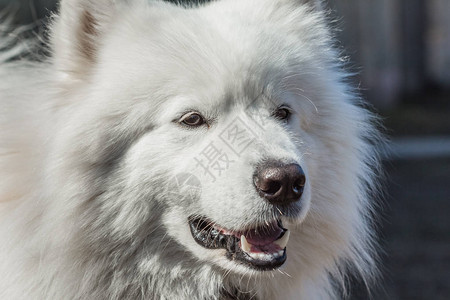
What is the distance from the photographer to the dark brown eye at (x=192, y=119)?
3.08m

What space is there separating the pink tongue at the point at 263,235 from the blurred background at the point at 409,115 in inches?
92.6

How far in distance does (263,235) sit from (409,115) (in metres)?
10.2

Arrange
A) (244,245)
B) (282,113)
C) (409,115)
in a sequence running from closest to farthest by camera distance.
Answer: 1. (244,245)
2. (282,113)
3. (409,115)

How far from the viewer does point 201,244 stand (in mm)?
3062

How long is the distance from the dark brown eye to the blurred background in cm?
193

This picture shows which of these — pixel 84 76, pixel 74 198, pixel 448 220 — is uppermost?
pixel 84 76

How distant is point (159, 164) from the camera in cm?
304

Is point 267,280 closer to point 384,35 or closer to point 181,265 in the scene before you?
point 181,265

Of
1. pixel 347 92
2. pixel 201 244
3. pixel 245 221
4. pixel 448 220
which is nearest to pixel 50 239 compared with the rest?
pixel 201 244

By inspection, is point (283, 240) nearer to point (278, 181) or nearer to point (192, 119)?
point (278, 181)

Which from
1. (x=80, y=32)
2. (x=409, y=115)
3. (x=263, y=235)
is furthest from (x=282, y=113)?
(x=409, y=115)

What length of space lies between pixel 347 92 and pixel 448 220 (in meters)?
4.66

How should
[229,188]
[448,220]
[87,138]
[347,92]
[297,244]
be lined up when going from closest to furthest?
[229,188], [87,138], [297,244], [347,92], [448,220]

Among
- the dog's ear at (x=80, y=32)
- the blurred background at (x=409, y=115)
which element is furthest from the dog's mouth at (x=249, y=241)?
the blurred background at (x=409, y=115)
